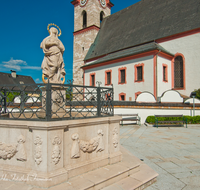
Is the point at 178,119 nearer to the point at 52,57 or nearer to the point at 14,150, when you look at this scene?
the point at 52,57

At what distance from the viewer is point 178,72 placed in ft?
66.2

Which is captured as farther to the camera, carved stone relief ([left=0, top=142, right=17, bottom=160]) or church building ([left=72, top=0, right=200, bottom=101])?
church building ([left=72, top=0, right=200, bottom=101])

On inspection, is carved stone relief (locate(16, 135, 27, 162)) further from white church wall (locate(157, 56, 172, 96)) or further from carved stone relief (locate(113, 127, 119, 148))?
white church wall (locate(157, 56, 172, 96))

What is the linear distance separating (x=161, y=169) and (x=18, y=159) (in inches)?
141

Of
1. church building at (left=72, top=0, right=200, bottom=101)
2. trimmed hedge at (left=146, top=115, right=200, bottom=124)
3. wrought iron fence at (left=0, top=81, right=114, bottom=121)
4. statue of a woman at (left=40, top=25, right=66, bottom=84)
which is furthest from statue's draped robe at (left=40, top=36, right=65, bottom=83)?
church building at (left=72, top=0, right=200, bottom=101)

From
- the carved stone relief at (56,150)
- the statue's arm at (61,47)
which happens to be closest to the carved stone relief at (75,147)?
the carved stone relief at (56,150)

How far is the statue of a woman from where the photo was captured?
511 cm

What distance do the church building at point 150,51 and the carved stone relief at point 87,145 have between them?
49.8 ft

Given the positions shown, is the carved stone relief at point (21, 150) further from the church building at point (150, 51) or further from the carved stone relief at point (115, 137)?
the church building at point (150, 51)

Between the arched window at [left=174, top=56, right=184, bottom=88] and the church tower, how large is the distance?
16.6 metres

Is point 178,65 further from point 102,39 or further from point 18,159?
point 18,159

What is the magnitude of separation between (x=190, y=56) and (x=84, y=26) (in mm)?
21677

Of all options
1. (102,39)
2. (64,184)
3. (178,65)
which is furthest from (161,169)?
(102,39)

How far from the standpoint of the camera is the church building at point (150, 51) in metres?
18.7
